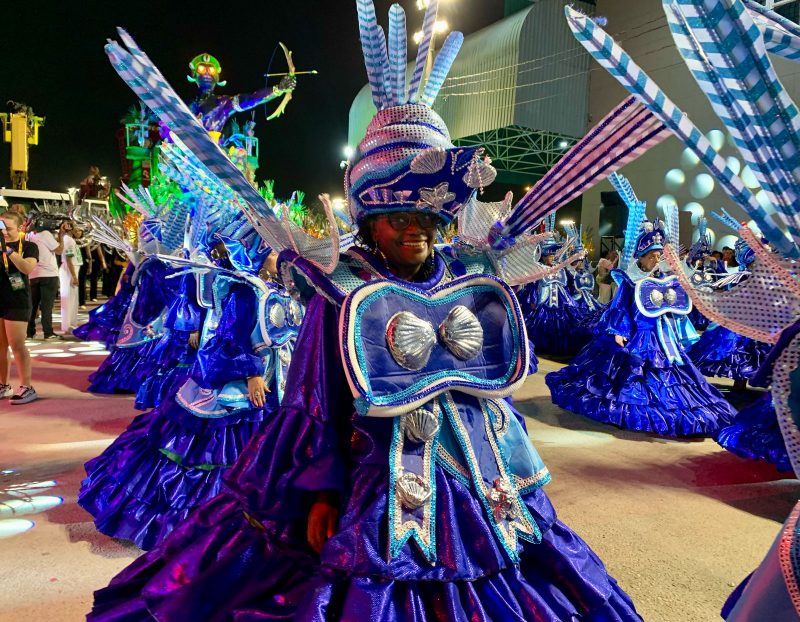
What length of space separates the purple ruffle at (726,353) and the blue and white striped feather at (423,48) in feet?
20.1

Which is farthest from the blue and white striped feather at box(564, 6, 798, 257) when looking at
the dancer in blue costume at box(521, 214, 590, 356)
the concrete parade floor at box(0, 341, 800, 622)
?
the dancer in blue costume at box(521, 214, 590, 356)

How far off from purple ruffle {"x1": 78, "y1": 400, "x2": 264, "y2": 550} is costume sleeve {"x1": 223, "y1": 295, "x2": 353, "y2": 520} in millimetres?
1401

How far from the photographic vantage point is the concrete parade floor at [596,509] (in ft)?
8.32

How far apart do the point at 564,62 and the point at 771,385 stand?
1688 cm

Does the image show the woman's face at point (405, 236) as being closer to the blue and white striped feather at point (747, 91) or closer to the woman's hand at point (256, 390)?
the blue and white striped feather at point (747, 91)

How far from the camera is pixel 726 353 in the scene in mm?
6883

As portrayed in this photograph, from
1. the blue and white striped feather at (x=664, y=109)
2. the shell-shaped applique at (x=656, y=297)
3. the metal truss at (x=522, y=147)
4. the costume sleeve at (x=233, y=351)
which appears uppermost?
the metal truss at (x=522, y=147)

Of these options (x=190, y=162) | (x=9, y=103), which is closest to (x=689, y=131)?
(x=190, y=162)

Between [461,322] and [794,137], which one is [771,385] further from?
[461,322]

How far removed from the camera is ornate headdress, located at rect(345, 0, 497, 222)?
5.00ft

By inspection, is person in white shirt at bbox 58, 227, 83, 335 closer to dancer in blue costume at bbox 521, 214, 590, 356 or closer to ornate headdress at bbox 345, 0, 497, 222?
dancer in blue costume at bbox 521, 214, 590, 356

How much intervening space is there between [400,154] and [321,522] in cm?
97

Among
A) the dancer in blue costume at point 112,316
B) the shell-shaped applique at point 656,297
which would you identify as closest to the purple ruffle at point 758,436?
the shell-shaped applique at point 656,297

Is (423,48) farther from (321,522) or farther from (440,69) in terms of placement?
(321,522)
